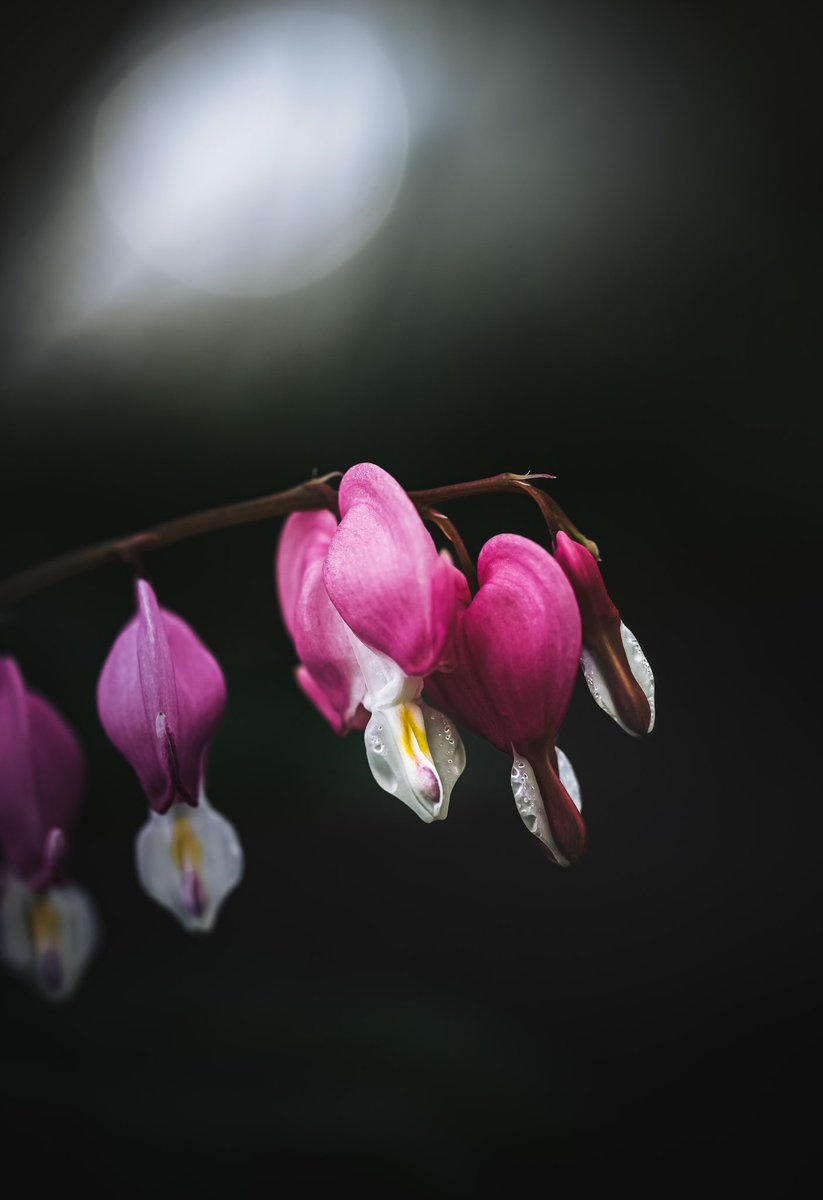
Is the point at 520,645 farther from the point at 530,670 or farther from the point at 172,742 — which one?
the point at 172,742

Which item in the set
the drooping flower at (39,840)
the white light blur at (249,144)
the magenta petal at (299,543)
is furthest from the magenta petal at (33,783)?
the white light blur at (249,144)

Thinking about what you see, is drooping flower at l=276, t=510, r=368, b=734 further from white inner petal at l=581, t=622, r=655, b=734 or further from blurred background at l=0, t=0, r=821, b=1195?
blurred background at l=0, t=0, r=821, b=1195

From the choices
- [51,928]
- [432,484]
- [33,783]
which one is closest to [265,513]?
[33,783]

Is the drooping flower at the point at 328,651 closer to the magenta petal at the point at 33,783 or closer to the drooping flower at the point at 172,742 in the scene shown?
the drooping flower at the point at 172,742

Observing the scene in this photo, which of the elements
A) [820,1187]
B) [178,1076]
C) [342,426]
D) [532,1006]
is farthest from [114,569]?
[820,1187]

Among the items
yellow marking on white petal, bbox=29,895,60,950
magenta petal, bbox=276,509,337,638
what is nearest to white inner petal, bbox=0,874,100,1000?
yellow marking on white petal, bbox=29,895,60,950

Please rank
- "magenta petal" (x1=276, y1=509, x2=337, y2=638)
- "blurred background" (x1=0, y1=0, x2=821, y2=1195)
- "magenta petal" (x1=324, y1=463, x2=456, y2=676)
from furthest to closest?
"blurred background" (x1=0, y1=0, x2=821, y2=1195) < "magenta petal" (x1=276, y1=509, x2=337, y2=638) < "magenta petal" (x1=324, y1=463, x2=456, y2=676)
